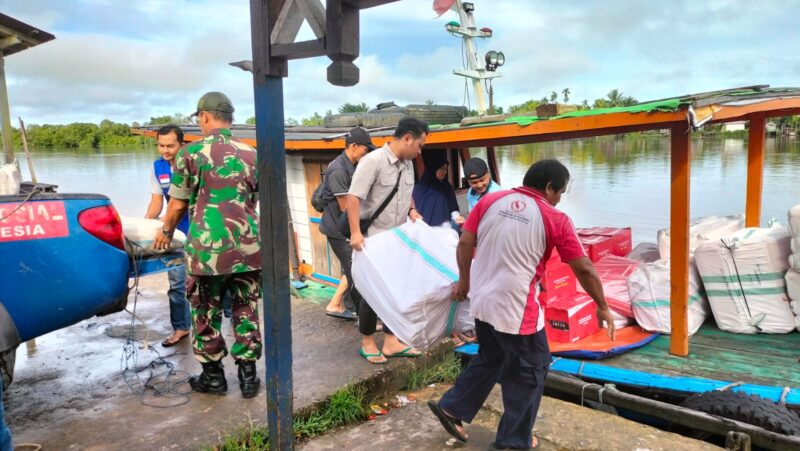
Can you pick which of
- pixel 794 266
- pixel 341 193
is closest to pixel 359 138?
pixel 341 193

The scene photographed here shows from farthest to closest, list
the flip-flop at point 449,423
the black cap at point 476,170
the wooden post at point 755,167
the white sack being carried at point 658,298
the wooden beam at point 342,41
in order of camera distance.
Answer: the wooden post at point 755,167
the black cap at point 476,170
the white sack being carried at point 658,298
the flip-flop at point 449,423
the wooden beam at point 342,41

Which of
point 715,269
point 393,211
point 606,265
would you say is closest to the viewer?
point 393,211

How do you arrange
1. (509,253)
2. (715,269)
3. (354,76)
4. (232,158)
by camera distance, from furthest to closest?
(715,269) < (232,158) < (509,253) < (354,76)


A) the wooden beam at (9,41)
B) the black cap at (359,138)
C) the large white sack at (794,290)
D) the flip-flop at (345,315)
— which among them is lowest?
the flip-flop at (345,315)

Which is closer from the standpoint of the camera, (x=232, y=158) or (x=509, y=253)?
(x=509, y=253)

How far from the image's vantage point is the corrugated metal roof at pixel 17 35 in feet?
13.3

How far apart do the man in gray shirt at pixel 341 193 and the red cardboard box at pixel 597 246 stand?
2.73 metres

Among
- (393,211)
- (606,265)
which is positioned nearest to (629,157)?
(606,265)

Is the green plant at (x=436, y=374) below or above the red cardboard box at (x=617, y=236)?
below

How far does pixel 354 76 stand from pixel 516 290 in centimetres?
136

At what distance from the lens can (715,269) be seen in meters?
4.74

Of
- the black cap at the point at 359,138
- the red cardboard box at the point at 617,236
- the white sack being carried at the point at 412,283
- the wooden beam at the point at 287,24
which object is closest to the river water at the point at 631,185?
the red cardboard box at the point at 617,236

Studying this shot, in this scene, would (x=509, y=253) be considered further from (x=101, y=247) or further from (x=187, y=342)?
(x=187, y=342)

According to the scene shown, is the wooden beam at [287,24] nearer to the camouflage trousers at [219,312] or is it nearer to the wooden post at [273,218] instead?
the wooden post at [273,218]
